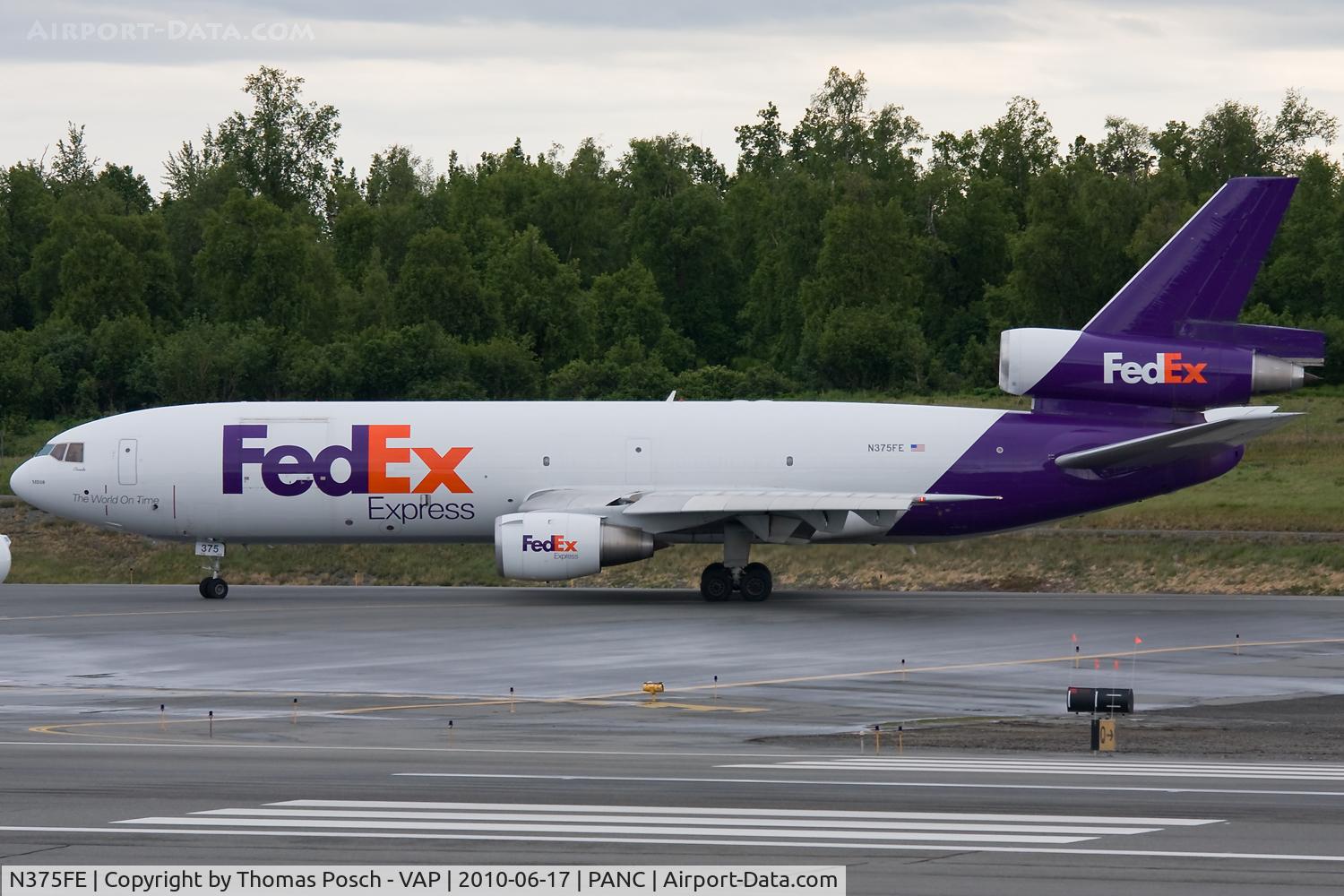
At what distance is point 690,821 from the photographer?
13516 mm

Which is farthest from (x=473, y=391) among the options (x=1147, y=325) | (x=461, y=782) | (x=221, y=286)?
(x=461, y=782)

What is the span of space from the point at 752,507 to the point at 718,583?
3.11 metres

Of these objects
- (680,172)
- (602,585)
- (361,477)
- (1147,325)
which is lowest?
(602,585)

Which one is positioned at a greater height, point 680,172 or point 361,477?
point 680,172

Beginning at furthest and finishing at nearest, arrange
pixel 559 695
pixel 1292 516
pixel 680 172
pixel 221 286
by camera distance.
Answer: pixel 680 172
pixel 221 286
pixel 1292 516
pixel 559 695

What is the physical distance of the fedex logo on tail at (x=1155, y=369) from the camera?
3722cm

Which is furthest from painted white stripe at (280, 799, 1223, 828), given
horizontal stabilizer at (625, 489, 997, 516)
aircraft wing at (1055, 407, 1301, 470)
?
aircraft wing at (1055, 407, 1301, 470)

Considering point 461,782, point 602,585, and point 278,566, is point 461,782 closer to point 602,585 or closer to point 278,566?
→ point 602,585

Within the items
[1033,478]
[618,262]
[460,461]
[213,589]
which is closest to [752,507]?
[1033,478]

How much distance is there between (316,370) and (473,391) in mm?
6379

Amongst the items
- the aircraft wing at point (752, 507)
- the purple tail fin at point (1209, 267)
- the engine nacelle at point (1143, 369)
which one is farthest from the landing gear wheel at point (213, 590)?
the purple tail fin at point (1209, 267)

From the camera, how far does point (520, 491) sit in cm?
3812

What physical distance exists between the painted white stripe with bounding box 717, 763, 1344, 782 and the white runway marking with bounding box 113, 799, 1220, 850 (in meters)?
2.48

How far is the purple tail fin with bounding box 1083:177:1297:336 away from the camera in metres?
37.0
